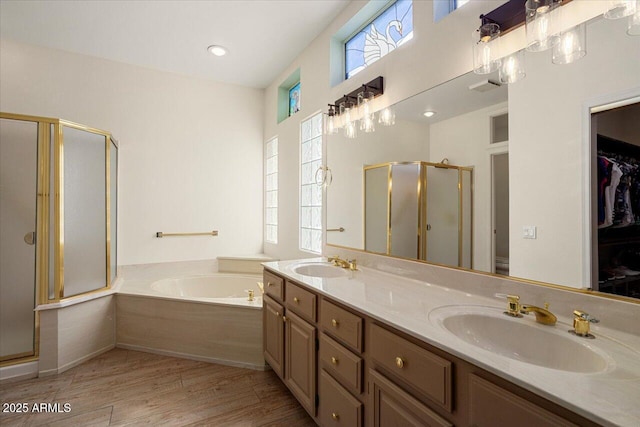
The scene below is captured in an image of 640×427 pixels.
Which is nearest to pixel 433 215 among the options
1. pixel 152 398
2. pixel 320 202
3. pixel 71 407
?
pixel 320 202

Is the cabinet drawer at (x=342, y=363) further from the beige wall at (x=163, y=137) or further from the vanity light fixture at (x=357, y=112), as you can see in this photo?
the beige wall at (x=163, y=137)

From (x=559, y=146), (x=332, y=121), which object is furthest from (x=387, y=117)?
(x=559, y=146)

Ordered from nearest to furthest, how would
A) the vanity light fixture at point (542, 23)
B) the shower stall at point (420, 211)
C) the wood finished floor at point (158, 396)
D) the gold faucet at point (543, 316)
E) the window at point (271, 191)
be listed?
the gold faucet at point (543, 316), the vanity light fixture at point (542, 23), the shower stall at point (420, 211), the wood finished floor at point (158, 396), the window at point (271, 191)

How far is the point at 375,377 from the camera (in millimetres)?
1157

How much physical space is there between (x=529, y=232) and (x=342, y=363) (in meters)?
0.94

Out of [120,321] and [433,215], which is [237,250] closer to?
[120,321]

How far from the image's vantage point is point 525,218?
Result: 1.22 m

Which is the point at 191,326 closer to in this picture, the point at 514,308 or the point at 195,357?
the point at 195,357

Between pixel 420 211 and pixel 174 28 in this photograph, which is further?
pixel 174 28

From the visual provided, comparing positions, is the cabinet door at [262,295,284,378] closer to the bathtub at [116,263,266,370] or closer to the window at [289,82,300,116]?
the bathtub at [116,263,266,370]

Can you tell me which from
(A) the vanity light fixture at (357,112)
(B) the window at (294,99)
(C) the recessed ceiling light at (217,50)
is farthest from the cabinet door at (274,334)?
(C) the recessed ceiling light at (217,50)

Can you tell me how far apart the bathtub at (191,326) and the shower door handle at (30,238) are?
2.42ft

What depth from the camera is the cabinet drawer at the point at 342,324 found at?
4.10ft

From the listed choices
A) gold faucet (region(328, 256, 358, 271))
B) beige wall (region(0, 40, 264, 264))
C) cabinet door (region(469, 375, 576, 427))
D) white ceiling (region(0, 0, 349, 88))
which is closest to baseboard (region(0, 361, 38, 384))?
beige wall (region(0, 40, 264, 264))
